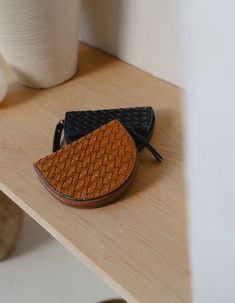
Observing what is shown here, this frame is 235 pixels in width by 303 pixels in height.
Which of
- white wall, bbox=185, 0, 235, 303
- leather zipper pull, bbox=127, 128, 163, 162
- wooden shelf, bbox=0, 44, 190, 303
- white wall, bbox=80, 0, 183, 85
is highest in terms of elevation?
white wall, bbox=185, 0, 235, 303

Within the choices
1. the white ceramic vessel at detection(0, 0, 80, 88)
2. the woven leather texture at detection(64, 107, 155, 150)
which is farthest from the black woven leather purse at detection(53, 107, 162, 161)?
the white ceramic vessel at detection(0, 0, 80, 88)

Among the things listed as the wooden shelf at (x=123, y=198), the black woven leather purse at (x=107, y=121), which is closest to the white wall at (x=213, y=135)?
the wooden shelf at (x=123, y=198)

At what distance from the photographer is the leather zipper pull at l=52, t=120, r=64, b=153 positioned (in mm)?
510

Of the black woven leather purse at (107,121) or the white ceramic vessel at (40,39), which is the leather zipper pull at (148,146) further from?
the white ceramic vessel at (40,39)

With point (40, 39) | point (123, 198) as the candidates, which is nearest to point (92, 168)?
point (123, 198)

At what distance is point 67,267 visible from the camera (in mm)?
756

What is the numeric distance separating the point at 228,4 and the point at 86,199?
29 centimetres

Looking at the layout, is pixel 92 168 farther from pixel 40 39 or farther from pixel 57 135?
pixel 40 39

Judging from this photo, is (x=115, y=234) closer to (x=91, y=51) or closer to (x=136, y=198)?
(x=136, y=198)

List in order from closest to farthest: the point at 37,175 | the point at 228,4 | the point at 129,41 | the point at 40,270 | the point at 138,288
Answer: the point at 228,4 < the point at 138,288 < the point at 37,175 < the point at 129,41 < the point at 40,270

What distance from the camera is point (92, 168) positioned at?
0.45m

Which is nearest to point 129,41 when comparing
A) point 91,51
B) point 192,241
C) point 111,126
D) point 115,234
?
point 91,51

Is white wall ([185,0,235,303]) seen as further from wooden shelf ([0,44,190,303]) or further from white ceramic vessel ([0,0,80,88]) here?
white ceramic vessel ([0,0,80,88])

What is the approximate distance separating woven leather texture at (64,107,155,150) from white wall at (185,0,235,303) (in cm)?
28
